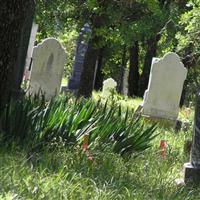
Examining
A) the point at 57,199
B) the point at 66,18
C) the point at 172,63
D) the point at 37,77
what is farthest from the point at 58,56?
the point at 57,199

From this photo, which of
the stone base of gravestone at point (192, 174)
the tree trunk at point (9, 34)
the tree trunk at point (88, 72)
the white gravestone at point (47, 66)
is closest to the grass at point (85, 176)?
the stone base of gravestone at point (192, 174)

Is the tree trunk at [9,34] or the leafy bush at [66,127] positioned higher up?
the tree trunk at [9,34]

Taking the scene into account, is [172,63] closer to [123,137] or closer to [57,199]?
[123,137]

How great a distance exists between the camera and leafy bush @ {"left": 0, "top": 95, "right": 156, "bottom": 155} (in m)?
5.88

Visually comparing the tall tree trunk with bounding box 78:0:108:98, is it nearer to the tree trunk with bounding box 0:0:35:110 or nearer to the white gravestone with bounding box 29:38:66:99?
the white gravestone with bounding box 29:38:66:99

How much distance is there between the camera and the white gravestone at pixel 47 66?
13.1 metres

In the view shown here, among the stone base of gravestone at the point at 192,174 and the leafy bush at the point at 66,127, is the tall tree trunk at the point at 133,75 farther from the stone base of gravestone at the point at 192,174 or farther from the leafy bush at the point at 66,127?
the stone base of gravestone at the point at 192,174

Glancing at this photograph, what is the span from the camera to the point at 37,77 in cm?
1329

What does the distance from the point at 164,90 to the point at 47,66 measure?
2754 millimetres

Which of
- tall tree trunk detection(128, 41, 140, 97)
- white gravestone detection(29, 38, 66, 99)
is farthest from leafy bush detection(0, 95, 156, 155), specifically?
tall tree trunk detection(128, 41, 140, 97)

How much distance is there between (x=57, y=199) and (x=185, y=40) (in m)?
9.78

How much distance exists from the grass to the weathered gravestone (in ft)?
0.41

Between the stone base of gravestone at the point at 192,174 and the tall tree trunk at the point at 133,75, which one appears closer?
the stone base of gravestone at the point at 192,174

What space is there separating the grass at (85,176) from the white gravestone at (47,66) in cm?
675
